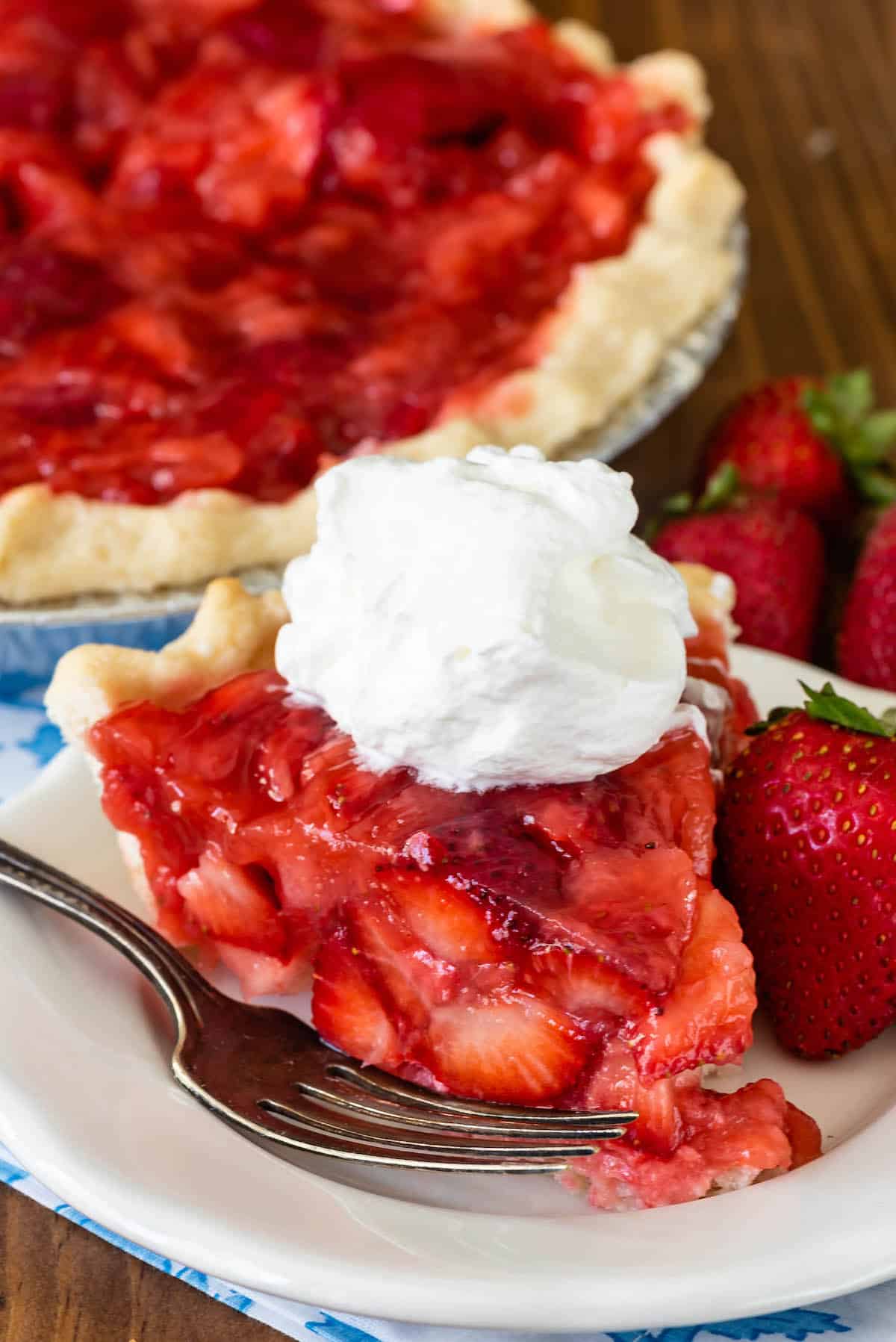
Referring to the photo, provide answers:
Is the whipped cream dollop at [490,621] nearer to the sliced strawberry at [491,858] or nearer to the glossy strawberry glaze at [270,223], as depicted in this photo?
the sliced strawberry at [491,858]

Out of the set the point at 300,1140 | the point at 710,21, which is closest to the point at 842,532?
the point at 300,1140

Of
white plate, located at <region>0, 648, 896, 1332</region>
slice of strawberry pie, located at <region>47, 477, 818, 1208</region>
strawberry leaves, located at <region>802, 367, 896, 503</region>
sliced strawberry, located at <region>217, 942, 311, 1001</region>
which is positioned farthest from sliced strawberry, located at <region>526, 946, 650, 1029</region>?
strawberry leaves, located at <region>802, 367, 896, 503</region>

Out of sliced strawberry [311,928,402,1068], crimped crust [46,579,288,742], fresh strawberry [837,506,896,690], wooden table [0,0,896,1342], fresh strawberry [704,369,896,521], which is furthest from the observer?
wooden table [0,0,896,1342]

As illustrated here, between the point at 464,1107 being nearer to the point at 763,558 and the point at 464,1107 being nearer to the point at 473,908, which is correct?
the point at 473,908

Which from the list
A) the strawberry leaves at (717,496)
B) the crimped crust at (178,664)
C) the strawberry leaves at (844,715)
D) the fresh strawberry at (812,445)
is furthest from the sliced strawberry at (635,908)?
the fresh strawberry at (812,445)

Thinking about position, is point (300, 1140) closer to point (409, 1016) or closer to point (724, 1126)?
point (409, 1016)

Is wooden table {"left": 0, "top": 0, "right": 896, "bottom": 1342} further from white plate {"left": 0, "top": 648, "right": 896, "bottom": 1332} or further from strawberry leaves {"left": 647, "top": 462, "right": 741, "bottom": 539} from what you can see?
strawberry leaves {"left": 647, "top": 462, "right": 741, "bottom": 539}
